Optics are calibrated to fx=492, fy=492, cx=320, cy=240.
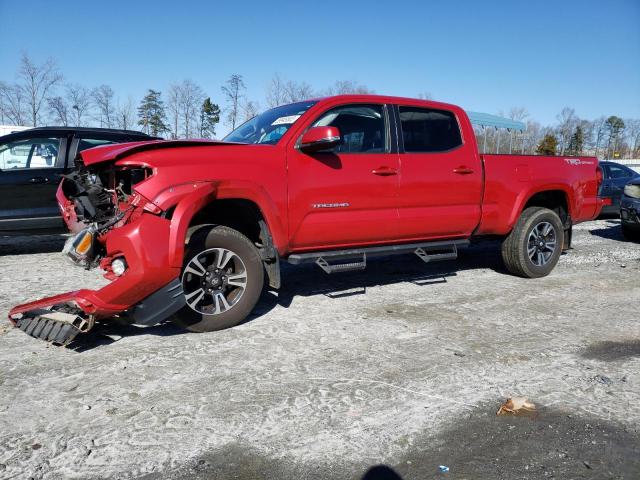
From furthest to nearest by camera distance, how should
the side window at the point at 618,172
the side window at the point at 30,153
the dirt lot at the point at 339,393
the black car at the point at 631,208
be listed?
the side window at the point at 618,172
the black car at the point at 631,208
the side window at the point at 30,153
the dirt lot at the point at 339,393

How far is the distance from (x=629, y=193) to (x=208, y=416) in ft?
31.0

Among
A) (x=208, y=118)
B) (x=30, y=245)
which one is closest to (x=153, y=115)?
(x=208, y=118)

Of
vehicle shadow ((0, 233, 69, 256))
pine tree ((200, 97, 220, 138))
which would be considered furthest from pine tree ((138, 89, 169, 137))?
vehicle shadow ((0, 233, 69, 256))

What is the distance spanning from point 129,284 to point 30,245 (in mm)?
5935

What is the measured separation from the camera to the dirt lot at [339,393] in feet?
7.64

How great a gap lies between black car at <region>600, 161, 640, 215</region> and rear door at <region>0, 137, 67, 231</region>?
12.4 meters

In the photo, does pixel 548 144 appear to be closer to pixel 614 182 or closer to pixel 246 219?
pixel 614 182

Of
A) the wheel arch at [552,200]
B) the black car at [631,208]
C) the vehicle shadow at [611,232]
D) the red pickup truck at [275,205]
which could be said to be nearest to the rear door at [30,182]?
the red pickup truck at [275,205]

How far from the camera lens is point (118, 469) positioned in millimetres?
2240

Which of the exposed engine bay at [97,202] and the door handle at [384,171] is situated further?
the door handle at [384,171]

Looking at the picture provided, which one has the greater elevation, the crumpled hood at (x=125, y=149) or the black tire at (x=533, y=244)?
the crumpled hood at (x=125, y=149)

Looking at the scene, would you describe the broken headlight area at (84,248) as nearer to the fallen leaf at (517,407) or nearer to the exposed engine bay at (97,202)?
the exposed engine bay at (97,202)

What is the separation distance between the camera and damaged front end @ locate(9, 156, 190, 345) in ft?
11.3

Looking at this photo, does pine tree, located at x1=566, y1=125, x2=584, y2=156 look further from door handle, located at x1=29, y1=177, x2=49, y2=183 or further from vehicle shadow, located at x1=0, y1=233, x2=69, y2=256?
door handle, located at x1=29, y1=177, x2=49, y2=183
